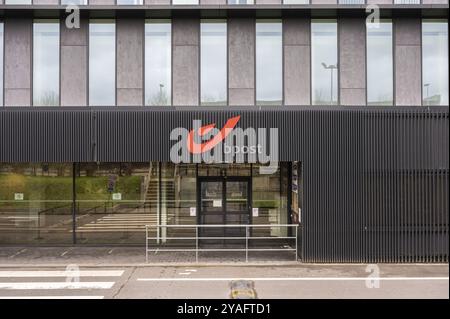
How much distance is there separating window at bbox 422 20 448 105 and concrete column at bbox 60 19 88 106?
462 inches

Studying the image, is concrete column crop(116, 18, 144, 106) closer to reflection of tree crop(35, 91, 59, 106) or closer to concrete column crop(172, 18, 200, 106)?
concrete column crop(172, 18, 200, 106)

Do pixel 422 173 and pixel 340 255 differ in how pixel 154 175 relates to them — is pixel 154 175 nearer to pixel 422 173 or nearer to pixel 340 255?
pixel 340 255

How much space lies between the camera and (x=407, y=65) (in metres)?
16.5

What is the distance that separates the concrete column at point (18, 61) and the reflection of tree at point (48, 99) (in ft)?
1.25

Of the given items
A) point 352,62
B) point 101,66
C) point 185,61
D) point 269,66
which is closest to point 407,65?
point 352,62

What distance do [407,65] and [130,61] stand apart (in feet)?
31.4

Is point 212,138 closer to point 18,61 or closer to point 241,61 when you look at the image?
point 241,61

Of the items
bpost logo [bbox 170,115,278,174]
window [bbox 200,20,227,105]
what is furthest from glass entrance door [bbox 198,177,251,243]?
window [bbox 200,20,227,105]

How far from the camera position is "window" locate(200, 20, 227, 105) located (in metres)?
16.5

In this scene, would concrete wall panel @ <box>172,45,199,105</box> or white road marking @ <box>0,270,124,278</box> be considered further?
concrete wall panel @ <box>172,45,199,105</box>

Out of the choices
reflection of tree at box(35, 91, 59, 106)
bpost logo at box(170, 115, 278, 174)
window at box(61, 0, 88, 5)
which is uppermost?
window at box(61, 0, 88, 5)

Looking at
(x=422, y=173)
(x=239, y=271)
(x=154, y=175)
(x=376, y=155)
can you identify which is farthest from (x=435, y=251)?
(x=154, y=175)
